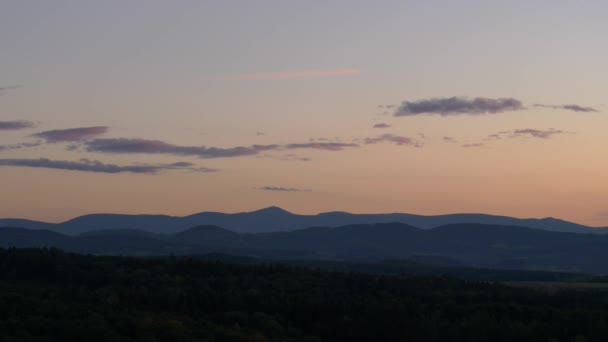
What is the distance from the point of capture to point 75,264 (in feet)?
389

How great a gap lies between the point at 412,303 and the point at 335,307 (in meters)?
11.7

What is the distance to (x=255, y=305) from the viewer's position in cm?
8600

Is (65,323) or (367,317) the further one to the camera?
(367,317)

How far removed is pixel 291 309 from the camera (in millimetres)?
83562

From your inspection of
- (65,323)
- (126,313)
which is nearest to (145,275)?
(126,313)

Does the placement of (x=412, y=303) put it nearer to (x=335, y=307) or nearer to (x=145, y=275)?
(x=335, y=307)

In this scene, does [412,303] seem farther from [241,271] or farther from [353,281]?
[241,271]

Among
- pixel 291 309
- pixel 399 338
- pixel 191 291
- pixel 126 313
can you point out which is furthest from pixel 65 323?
pixel 191 291

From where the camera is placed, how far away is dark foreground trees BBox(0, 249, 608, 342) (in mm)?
56875

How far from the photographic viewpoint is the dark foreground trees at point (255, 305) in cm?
5688

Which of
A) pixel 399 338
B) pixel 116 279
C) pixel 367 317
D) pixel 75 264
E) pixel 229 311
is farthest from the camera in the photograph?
pixel 75 264

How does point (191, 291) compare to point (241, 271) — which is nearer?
point (191, 291)

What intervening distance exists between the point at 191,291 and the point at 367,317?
23.3 meters

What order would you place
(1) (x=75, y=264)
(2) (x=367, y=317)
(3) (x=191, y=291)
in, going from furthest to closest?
1. (1) (x=75, y=264)
2. (3) (x=191, y=291)
3. (2) (x=367, y=317)
